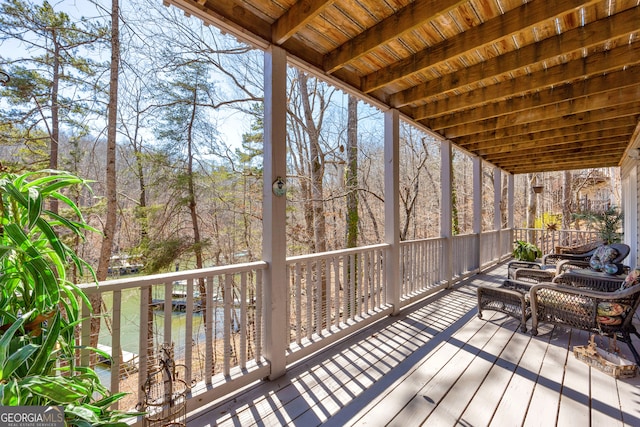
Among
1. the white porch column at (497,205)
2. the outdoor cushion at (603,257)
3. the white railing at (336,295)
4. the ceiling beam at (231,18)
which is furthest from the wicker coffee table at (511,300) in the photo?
the white porch column at (497,205)

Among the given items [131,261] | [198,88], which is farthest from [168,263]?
[198,88]

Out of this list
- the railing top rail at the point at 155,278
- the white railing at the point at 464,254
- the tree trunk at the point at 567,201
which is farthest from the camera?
the tree trunk at the point at 567,201

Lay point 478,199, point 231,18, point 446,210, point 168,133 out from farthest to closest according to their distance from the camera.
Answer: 1. point 168,133
2. point 478,199
3. point 446,210
4. point 231,18

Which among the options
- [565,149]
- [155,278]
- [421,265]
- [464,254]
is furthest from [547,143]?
[155,278]

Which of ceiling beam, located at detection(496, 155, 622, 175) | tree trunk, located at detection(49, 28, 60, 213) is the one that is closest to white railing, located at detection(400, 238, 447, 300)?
ceiling beam, located at detection(496, 155, 622, 175)

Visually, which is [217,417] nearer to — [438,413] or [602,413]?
[438,413]

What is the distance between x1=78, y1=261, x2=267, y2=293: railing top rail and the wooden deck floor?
93 cm

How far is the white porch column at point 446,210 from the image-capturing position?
17.5 ft

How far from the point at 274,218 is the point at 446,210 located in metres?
4.00

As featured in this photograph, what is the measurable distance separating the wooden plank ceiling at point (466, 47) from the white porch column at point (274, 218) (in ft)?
1.00

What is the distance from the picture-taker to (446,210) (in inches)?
214

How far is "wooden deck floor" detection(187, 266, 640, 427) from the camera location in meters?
1.96

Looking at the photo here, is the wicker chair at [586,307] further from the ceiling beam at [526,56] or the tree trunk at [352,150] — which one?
the tree trunk at [352,150]

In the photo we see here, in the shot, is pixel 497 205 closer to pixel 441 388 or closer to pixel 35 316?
pixel 441 388
